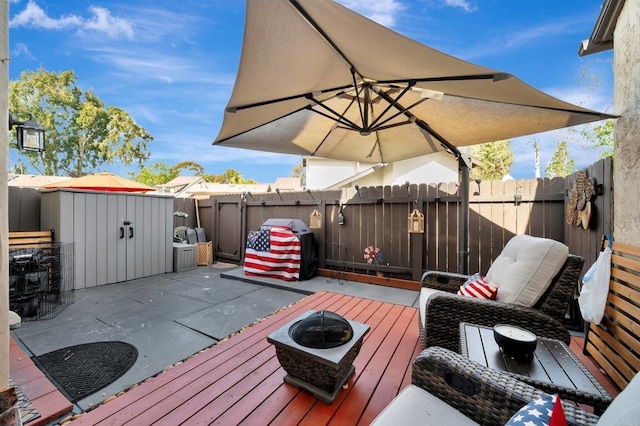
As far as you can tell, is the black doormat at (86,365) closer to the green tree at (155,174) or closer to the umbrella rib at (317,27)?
the umbrella rib at (317,27)

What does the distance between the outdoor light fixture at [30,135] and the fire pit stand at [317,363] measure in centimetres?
318

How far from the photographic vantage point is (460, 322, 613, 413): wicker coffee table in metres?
1.10

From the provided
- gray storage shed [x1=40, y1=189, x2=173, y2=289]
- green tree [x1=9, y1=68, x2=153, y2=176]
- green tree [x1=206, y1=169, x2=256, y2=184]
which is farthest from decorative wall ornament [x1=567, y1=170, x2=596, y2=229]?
green tree [x1=206, y1=169, x2=256, y2=184]

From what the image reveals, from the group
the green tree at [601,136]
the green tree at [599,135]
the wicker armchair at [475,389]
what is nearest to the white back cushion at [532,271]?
the wicker armchair at [475,389]

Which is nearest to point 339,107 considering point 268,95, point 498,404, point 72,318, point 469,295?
point 268,95

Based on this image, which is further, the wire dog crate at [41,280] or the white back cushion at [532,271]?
the wire dog crate at [41,280]

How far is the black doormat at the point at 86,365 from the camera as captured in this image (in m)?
1.85

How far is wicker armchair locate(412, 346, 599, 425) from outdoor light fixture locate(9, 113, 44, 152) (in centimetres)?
395

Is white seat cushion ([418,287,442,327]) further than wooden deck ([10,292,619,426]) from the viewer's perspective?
Yes

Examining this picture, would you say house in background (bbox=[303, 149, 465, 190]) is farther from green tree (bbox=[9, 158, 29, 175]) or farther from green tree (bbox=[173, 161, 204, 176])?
green tree (bbox=[173, 161, 204, 176])

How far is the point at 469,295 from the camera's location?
2.19m

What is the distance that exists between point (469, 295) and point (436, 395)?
126 cm

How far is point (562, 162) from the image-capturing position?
1448 centimetres

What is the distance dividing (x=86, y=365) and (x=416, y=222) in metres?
4.03
